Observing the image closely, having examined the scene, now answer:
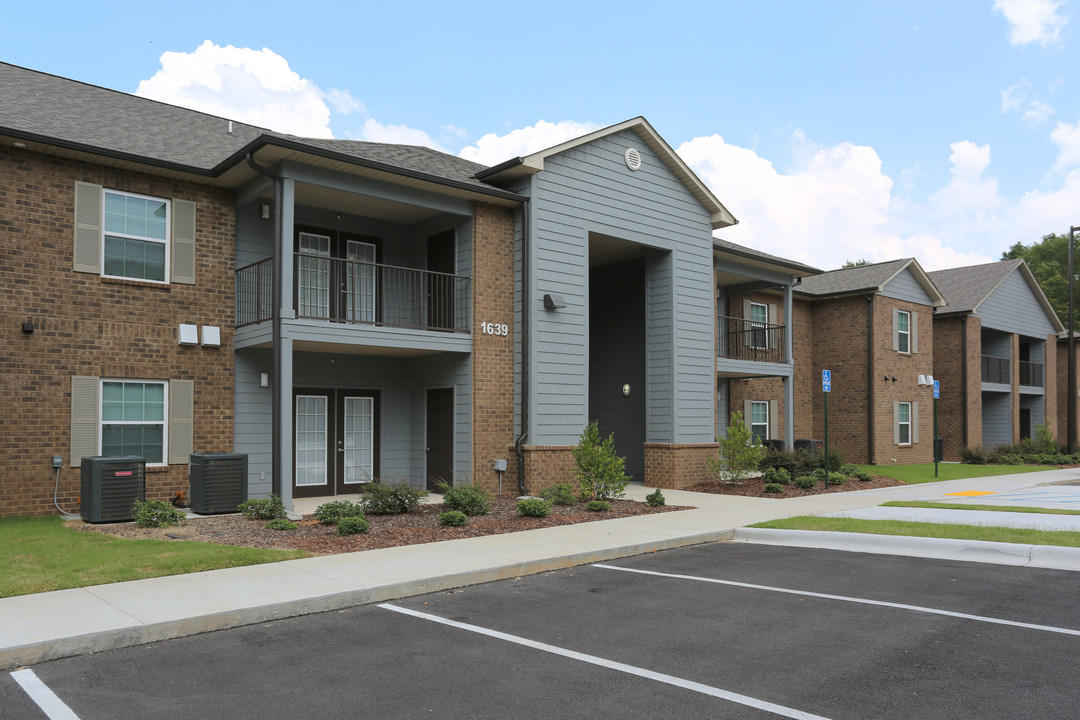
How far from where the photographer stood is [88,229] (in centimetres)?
1238

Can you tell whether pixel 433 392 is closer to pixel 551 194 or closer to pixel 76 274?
pixel 551 194

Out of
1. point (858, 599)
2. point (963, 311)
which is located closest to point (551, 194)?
point (858, 599)

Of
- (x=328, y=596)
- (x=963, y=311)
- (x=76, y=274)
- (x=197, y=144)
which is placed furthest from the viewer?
(x=963, y=311)

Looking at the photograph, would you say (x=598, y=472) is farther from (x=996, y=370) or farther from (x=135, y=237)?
(x=996, y=370)

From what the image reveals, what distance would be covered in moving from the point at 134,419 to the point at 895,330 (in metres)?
23.3

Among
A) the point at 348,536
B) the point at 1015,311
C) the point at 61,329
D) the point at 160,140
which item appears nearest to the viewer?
the point at 348,536

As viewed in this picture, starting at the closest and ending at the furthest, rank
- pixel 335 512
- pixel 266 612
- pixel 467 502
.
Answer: pixel 266 612, pixel 335 512, pixel 467 502

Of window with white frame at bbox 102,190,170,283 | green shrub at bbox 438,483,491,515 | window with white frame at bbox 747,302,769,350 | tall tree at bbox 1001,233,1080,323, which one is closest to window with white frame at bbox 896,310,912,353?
window with white frame at bbox 747,302,769,350

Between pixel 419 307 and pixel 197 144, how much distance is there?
5.02 meters

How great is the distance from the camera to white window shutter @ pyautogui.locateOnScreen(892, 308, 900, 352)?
87.8 ft

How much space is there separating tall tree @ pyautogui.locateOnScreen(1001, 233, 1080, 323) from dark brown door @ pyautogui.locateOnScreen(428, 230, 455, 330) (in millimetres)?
50813

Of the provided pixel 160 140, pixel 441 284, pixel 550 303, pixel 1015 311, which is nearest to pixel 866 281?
pixel 1015 311

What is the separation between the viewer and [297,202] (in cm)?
1467

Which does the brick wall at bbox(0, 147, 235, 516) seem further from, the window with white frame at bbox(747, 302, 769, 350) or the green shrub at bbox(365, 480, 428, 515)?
the window with white frame at bbox(747, 302, 769, 350)
